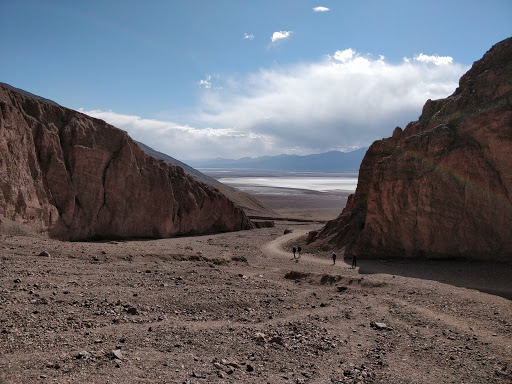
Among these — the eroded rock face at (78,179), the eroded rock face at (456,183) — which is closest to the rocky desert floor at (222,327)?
the eroded rock face at (456,183)

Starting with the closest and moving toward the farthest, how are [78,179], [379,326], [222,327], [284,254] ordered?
1. [222,327]
2. [379,326]
3. [78,179]
4. [284,254]

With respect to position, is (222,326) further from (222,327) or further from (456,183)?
(456,183)

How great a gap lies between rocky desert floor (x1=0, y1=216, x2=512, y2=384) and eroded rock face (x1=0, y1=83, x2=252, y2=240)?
26.3ft

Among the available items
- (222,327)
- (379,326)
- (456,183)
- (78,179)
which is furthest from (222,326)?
(78,179)

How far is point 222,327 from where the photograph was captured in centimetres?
1003

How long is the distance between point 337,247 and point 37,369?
2406cm

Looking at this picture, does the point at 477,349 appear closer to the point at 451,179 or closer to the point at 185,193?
the point at 451,179

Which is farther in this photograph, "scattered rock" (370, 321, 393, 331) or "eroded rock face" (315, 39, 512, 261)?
"eroded rock face" (315, 39, 512, 261)

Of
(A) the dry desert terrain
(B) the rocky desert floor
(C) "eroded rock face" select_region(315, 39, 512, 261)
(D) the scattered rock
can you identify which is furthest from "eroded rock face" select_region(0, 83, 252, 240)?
(D) the scattered rock

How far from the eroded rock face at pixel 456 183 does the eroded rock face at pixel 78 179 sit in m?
18.2

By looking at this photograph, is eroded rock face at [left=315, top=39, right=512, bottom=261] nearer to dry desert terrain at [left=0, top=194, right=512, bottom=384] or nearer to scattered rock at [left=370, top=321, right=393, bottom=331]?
dry desert terrain at [left=0, top=194, right=512, bottom=384]

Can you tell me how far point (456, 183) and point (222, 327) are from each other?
61.6 ft

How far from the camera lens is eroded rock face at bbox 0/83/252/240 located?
23344 millimetres

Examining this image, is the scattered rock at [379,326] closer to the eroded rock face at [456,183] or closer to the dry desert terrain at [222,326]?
the dry desert terrain at [222,326]
